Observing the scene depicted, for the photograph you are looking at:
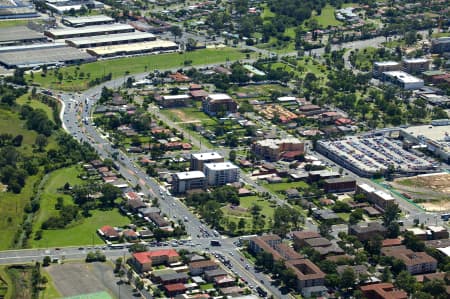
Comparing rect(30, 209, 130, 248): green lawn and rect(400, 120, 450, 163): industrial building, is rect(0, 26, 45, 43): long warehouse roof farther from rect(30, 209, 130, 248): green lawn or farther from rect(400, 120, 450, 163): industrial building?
rect(30, 209, 130, 248): green lawn

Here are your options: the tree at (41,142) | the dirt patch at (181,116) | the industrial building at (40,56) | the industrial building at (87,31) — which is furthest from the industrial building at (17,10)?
the tree at (41,142)

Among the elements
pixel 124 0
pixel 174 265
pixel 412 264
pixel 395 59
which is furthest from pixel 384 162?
pixel 124 0

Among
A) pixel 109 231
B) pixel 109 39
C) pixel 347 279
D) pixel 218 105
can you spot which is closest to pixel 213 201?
pixel 109 231

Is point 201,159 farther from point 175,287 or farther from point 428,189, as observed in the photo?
point 175,287

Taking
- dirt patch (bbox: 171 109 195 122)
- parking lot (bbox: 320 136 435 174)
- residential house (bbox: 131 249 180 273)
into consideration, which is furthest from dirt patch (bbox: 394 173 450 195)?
residential house (bbox: 131 249 180 273)

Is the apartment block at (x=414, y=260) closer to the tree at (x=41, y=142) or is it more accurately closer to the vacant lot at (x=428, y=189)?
the vacant lot at (x=428, y=189)
